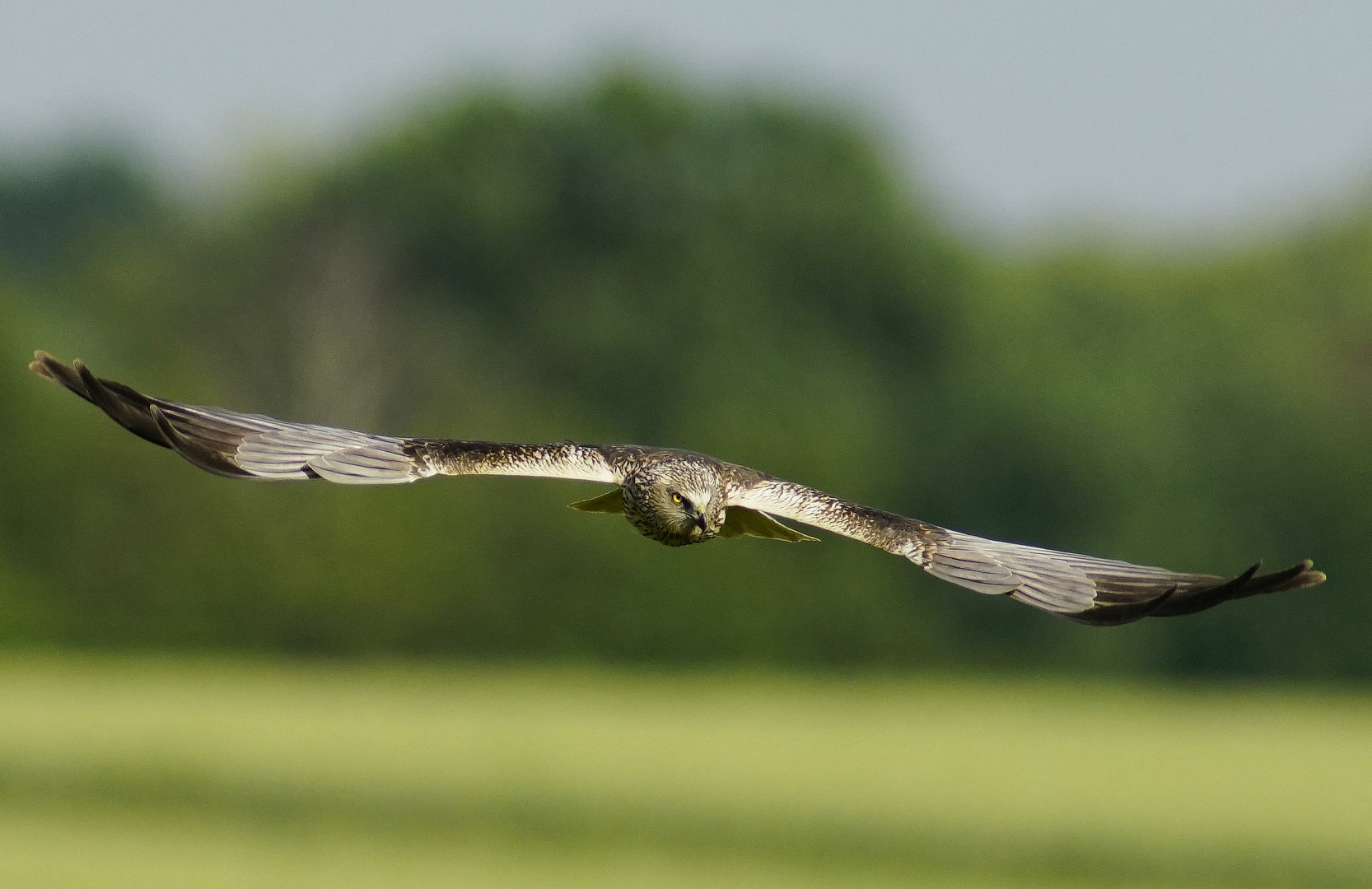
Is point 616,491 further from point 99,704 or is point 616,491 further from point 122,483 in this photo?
point 122,483

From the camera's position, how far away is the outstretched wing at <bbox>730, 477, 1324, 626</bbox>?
29.1ft

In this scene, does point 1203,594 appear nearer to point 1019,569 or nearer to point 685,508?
point 1019,569

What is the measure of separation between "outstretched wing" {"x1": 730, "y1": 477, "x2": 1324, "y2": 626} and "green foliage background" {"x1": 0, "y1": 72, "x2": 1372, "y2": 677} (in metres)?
41.1

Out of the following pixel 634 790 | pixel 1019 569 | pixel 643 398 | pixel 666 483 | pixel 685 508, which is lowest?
pixel 1019 569

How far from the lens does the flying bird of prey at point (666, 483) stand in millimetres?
8953

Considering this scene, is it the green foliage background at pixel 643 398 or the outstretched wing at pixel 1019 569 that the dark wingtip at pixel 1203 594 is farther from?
the green foliage background at pixel 643 398

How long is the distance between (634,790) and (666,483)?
28.9 m

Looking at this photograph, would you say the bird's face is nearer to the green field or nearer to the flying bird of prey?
the flying bird of prey

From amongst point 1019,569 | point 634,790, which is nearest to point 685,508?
point 1019,569

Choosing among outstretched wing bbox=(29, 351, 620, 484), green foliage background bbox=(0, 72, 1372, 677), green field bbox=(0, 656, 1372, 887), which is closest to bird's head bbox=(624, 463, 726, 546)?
outstretched wing bbox=(29, 351, 620, 484)

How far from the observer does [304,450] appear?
944cm

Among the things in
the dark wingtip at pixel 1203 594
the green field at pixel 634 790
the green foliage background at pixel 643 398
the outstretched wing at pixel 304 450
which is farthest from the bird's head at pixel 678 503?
the green foliage background at pixel 643 398

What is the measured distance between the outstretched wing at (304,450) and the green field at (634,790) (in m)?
21.8

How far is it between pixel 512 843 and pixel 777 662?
95.0 feet
